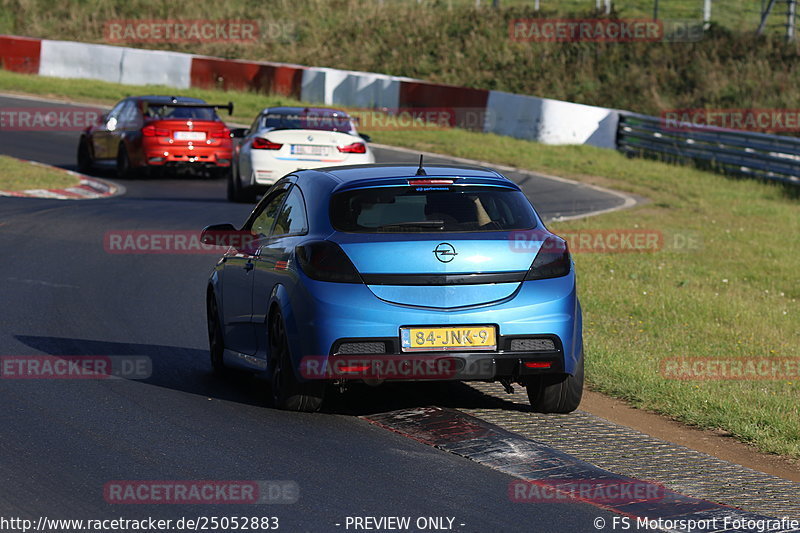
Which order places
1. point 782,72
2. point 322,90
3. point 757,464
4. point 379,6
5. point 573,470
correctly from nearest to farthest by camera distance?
1. point 573,470
2. point 757,464
3. point 782,72
4. point 322,90
5. point 379,6

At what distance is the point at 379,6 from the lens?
49.4m

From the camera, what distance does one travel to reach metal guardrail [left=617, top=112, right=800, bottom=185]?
85.0ft

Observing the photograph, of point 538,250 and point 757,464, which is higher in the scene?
point 538,250

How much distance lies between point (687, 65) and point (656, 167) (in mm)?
10222

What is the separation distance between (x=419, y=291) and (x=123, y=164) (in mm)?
18342

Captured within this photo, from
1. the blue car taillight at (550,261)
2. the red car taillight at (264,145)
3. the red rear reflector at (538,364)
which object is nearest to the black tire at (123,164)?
the red car taillight at (264,145)

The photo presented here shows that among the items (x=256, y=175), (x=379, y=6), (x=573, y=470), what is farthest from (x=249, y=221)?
(x=379, y=6)

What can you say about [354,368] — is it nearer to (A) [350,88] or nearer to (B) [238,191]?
(B) [238,191]

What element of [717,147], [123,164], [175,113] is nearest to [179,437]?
[175,113]

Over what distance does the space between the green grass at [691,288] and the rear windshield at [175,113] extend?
678cm

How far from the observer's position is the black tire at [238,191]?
2100 centimetres

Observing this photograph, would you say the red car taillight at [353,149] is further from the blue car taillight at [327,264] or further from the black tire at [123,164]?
the blue car taillight at [327,264]

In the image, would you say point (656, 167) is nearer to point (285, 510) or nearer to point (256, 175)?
point (256, 175)

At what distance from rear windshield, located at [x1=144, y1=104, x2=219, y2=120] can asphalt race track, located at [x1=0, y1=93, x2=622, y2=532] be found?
10571 millimetres
